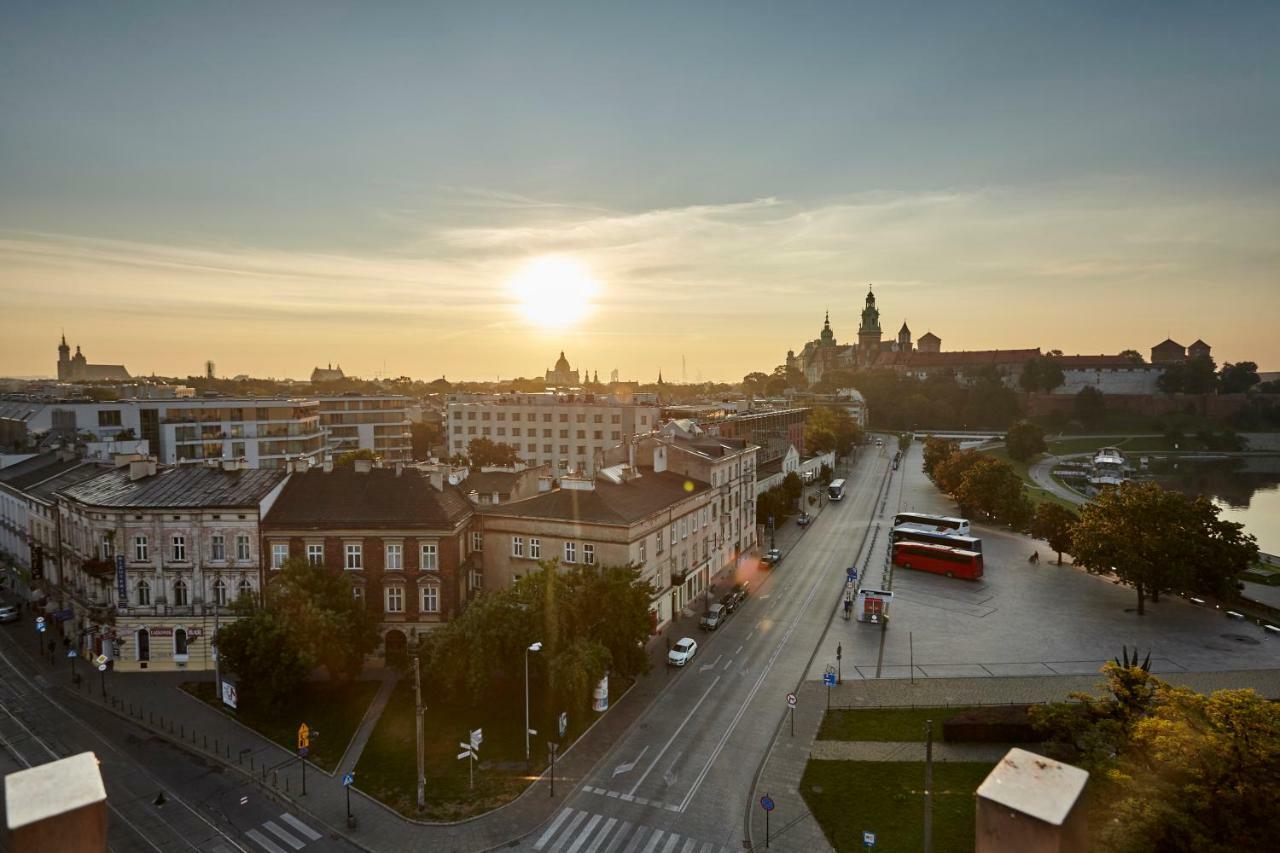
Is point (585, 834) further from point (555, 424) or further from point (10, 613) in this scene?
point (555, 424)

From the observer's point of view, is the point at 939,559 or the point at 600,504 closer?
the point at 600,504

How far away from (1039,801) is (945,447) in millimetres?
140362

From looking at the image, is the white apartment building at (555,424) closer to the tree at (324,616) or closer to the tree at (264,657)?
the tree at (324,616)

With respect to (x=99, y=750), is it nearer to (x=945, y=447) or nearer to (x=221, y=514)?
(x=221, y=514)

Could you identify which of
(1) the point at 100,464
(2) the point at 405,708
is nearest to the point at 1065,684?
(2) the point at 405,708

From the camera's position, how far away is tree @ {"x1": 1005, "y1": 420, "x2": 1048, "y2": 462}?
16000 cm

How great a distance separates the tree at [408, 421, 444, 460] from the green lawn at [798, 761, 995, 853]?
129584 millimetres

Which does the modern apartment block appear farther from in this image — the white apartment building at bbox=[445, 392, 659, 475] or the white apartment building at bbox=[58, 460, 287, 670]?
the white apartment building at bbox=[58, 460, 287, 670]

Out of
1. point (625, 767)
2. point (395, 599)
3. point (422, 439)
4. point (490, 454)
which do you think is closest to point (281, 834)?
point (625, 767)

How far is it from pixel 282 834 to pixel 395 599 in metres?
19.5

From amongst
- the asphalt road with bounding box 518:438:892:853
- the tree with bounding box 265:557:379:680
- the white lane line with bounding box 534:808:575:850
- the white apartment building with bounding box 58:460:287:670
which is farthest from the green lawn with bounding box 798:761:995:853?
the white apartment building with bounding box 58:460:287:670

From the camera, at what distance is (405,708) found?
1757 inches

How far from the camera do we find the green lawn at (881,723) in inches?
1586

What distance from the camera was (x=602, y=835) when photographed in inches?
1281
